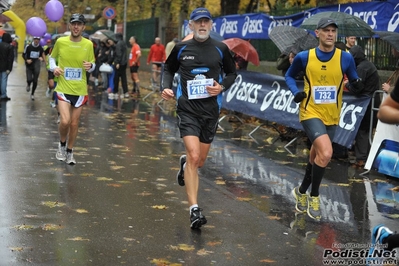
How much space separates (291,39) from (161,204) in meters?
6.03

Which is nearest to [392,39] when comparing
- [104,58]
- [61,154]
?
[61,154]

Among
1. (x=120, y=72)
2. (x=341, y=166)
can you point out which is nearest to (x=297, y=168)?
(x=341, y=166)

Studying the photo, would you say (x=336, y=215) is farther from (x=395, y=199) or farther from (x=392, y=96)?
(x=392, y=96)

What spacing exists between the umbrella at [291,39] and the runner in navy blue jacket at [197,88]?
5.25m

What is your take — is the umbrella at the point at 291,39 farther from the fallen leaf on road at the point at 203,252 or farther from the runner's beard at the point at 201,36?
the fallen leaf on road at the point at 203,252

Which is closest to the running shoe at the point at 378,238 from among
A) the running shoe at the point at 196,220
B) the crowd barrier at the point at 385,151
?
the running shoe at the point at 196,220

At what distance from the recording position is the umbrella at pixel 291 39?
13367 mm

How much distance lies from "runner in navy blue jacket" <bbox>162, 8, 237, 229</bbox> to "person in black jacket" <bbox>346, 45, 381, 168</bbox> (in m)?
4.88

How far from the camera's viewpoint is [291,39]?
13.9 metres

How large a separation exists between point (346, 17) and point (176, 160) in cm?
368

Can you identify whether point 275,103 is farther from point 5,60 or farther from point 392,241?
point 392,241

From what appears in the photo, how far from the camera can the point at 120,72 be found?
25750mm

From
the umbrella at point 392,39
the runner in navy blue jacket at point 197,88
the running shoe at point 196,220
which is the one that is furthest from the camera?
the umbrella at point 392,39

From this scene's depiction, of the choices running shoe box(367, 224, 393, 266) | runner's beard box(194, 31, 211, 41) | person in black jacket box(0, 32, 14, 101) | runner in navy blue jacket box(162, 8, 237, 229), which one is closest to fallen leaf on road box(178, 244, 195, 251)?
runner in navy blue jacket box(162, 8, 237, 229)
